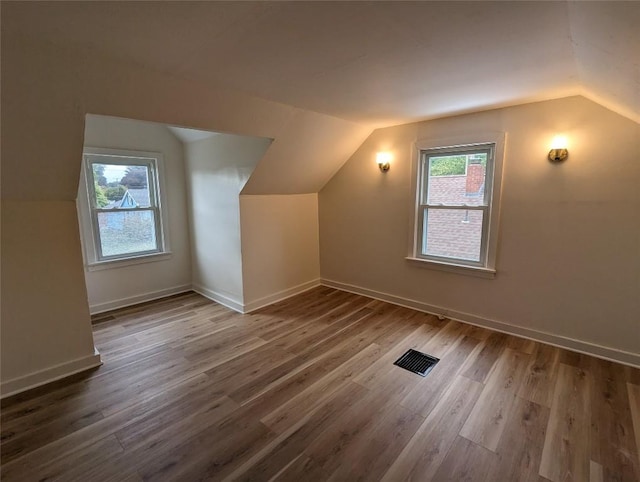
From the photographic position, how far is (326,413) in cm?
206

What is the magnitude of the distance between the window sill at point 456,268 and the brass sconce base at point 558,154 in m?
1.17

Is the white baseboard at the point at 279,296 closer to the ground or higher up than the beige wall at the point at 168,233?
closer to the ground

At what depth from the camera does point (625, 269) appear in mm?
2502

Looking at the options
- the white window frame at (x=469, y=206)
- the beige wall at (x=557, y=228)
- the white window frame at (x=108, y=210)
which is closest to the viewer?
the beige wall at (x=557, y=228)

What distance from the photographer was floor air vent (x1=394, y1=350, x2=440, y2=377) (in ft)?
8.36

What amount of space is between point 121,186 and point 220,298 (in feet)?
6.36

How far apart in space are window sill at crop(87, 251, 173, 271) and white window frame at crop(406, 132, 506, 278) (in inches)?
134

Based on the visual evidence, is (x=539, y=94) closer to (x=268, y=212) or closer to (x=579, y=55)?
(x=579, y=55)

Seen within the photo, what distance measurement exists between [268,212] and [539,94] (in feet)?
9.93

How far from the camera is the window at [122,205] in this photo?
144 inches

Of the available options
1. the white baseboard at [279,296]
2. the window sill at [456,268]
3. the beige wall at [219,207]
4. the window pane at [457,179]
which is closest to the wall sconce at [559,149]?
the window pane at [457,179]

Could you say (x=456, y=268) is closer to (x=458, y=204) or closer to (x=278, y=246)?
(x=458, y=204)

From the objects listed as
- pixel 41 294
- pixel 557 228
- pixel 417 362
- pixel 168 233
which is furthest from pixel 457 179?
pixel 41 294

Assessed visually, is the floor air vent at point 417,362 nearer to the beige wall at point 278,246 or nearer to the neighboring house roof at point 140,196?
the beige wall at point 278,246
